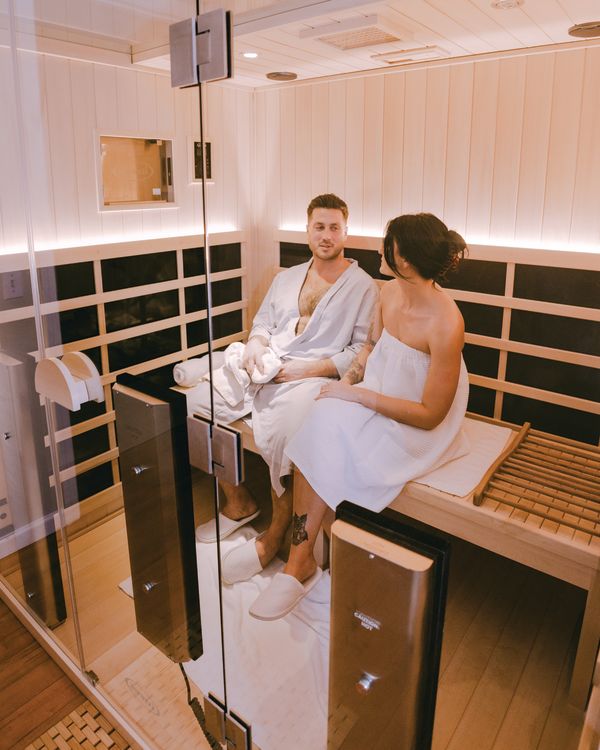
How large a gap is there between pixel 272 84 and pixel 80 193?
→ 14.4 inches

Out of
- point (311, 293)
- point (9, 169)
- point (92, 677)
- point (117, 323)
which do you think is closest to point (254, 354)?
point (311, 293)

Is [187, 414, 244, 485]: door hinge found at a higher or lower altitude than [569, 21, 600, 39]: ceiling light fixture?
lower

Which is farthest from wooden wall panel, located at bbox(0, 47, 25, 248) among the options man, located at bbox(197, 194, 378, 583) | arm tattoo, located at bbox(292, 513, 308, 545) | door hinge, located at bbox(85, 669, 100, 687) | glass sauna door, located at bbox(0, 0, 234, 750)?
door hinge, located at bbox(85, 669, 100, 687)

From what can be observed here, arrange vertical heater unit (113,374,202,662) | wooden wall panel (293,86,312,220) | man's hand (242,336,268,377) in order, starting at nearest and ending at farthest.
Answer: wooden wall panel (293,86,312,220) < man's hand (242,336,268,377) < vertical heater unit (113,374,202,662)

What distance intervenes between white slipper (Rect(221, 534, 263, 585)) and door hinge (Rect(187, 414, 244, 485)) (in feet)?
0.52

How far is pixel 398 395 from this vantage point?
→ 0.93 meters

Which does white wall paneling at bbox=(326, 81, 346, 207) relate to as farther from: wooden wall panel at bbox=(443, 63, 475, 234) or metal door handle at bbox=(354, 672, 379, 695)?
metal door handle at bbox=(354, 672, 379, 695)

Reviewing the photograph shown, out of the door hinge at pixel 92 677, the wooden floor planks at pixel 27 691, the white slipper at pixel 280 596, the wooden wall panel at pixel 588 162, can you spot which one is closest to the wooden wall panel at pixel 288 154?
the wooden wall panel at pixel 588 162

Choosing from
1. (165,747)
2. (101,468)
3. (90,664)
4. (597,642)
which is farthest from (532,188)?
(90,664)

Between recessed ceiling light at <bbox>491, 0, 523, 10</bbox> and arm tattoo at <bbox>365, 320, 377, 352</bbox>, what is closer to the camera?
recessed ceiling light at <bbox>491, 0, 523, 10</bbox>

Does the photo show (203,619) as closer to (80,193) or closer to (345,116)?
(80,193)

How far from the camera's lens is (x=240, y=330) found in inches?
41.0

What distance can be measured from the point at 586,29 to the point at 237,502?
89cm

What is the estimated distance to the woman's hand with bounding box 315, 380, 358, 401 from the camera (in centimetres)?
99
